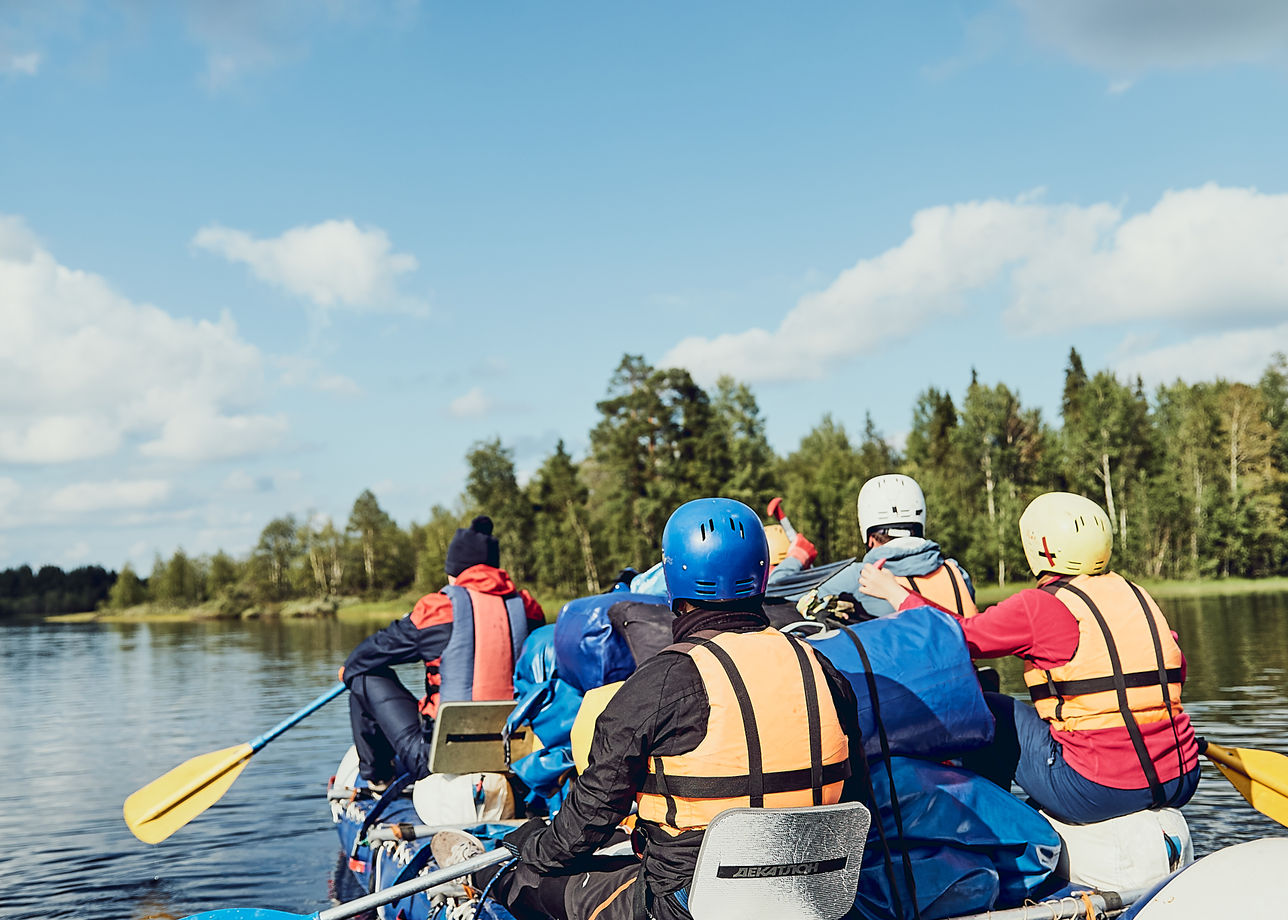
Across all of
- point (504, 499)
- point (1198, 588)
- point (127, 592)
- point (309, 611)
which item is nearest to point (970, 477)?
point (1198, 588)

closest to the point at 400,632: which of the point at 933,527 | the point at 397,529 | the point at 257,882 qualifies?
the point at 257,882

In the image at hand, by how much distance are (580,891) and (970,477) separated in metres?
57.7

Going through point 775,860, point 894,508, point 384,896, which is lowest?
point 384,896

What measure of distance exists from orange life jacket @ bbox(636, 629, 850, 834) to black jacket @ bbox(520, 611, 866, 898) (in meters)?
0.04

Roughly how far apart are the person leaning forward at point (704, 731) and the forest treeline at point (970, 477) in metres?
48.5

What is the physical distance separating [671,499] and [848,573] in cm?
4967

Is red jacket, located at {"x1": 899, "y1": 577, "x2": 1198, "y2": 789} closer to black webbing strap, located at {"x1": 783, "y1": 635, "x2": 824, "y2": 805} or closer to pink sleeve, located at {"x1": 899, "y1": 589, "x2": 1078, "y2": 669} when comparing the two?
pink sleeve, located at {"x1": 899, "y1": 589, "x2": 1078, "y2": 669}

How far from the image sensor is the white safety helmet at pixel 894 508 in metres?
5.55

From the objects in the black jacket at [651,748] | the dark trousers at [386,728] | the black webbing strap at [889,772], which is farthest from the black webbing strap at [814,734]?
the dark trousers at [386,728]

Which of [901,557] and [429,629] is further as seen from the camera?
[429,629]

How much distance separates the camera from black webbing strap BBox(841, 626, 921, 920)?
3.70 m

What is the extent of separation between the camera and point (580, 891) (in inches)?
146

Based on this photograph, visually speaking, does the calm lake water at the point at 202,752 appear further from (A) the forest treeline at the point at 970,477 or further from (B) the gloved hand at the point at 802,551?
(A) the forest treeline at the point at 970,477

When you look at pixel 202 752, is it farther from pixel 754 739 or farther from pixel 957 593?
pixel 754 739
